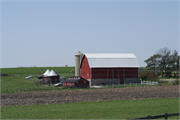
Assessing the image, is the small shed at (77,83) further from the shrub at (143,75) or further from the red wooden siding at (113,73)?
the shrub at (143,75)

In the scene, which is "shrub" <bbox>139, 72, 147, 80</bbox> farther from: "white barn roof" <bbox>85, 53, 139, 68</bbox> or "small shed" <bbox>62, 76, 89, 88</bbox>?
"small shed" <bbox>62, 76, 89, 88</bbox>

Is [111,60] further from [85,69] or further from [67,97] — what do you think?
[67,97]

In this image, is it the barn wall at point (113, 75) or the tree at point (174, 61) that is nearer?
the barn wall at point (113, 75)

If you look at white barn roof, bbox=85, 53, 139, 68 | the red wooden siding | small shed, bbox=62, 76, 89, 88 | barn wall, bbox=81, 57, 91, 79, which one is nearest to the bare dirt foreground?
small shed, bbox=62, 76, 89, 88

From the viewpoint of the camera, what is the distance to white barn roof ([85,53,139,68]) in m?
58.6

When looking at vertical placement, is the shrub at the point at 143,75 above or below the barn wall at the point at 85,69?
below

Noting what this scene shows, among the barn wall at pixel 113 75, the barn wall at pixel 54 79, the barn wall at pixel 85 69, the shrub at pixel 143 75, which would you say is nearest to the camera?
the barn wall at pixel 113 75

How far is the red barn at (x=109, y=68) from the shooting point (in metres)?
57.7

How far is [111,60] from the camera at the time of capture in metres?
60.2

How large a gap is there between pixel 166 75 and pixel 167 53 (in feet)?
24.7

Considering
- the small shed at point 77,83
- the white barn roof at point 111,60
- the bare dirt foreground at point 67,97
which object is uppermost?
the white barn roof at point 111,60

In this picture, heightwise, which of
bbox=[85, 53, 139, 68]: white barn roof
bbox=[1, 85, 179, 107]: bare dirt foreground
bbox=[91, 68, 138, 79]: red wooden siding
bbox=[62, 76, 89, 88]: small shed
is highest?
bbox=[85, 53, 139, 68]: white barn roof

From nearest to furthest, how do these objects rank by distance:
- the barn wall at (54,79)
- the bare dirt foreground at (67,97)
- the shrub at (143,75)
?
the bare dirt foreground at (67,97), the barn wall at (54,79), the shrub at (143,75)

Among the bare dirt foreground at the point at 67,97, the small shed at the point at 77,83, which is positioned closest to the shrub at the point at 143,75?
the small shed at the point at 77,83
